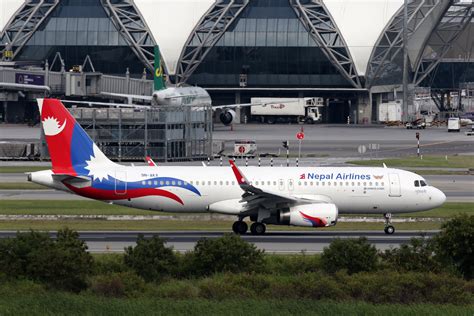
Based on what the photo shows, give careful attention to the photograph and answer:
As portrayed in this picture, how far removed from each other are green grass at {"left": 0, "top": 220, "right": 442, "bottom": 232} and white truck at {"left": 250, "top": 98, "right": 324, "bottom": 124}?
101 m

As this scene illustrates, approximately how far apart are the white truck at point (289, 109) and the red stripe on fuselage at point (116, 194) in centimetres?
10525

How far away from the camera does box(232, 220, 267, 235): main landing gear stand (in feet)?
169

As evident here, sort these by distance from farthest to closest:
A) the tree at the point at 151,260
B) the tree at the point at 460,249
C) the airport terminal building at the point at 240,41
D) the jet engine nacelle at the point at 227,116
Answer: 1. the airport terminal building at the point at 240,41
2. the jet engine nacelle at the point at 227,116
3. the tree at the point at 460,249
4. the tree at the point at 151,260

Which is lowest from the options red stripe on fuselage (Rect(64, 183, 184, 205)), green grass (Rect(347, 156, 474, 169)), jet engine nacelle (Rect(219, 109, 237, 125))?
red stripe on fuselage (Rect(64, 183, 184, 205))

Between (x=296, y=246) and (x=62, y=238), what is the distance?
12.5m

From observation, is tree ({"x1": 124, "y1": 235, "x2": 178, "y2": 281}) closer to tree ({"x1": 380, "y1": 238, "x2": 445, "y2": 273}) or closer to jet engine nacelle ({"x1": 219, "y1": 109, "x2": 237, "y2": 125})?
tree ({"x1": 380, "y1": 238, "x2": 445, "y2": 273})

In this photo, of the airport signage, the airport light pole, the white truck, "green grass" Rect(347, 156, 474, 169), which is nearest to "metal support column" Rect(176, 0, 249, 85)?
the white truck

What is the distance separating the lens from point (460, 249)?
3762 centimetres

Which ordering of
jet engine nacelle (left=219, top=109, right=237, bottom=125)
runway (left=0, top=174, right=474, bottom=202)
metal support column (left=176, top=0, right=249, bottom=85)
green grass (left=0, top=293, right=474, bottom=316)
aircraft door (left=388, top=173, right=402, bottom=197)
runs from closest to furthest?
green grass (left=0, top=293, right=474, bottom=316) < aircraft door (left=388, top=173, right=402, bottom=197) < runway (left=0, top=174, right=474, bottom=202) < jet engine nacelle (left=219, top=109, right=237, bottom=125) < metal support column (left=176, top=0, right=249, bottom=85)

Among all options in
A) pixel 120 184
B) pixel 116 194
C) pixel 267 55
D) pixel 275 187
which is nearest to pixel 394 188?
pixel 275 187

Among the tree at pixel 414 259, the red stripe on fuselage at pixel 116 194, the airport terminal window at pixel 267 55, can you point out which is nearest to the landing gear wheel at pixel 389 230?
the red stripe on fuselage at pixel 116 194

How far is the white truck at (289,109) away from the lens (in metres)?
158

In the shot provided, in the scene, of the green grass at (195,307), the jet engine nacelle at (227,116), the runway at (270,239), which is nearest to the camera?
the green grass at (195,307)

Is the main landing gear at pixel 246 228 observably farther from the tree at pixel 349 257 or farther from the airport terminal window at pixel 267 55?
the airport terminal window at pixel 267 55
